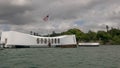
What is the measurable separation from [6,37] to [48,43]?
20.6 meters

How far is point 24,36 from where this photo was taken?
112438mm

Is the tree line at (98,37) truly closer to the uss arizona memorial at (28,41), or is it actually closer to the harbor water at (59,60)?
the uss arizona memorial at (28,41)

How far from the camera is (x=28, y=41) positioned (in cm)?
11362

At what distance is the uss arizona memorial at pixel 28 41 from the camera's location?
110875 mm

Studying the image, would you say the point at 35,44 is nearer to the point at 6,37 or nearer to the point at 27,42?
the point at 27,42

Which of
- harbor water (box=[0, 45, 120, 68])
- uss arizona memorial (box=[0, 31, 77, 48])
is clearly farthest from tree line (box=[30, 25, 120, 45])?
harbor water (box=[0, 45, 120, 68])

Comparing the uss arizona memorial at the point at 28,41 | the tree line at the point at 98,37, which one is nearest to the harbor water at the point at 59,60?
the uss arizona memorial at the point at 28,41

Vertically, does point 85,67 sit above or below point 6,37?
below

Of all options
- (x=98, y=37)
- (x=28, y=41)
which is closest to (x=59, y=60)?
(x=28, y=41)

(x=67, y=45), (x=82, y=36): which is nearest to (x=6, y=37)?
(x=67, y=45)

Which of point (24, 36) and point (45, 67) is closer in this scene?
point (45, 67)

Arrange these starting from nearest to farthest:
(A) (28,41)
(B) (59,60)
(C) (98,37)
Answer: (B) (59,60), (A) (28,41), (C) (98,37)

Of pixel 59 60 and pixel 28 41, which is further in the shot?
pixel 28 41

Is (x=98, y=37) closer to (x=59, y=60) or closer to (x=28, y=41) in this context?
(x=28, y=41)
